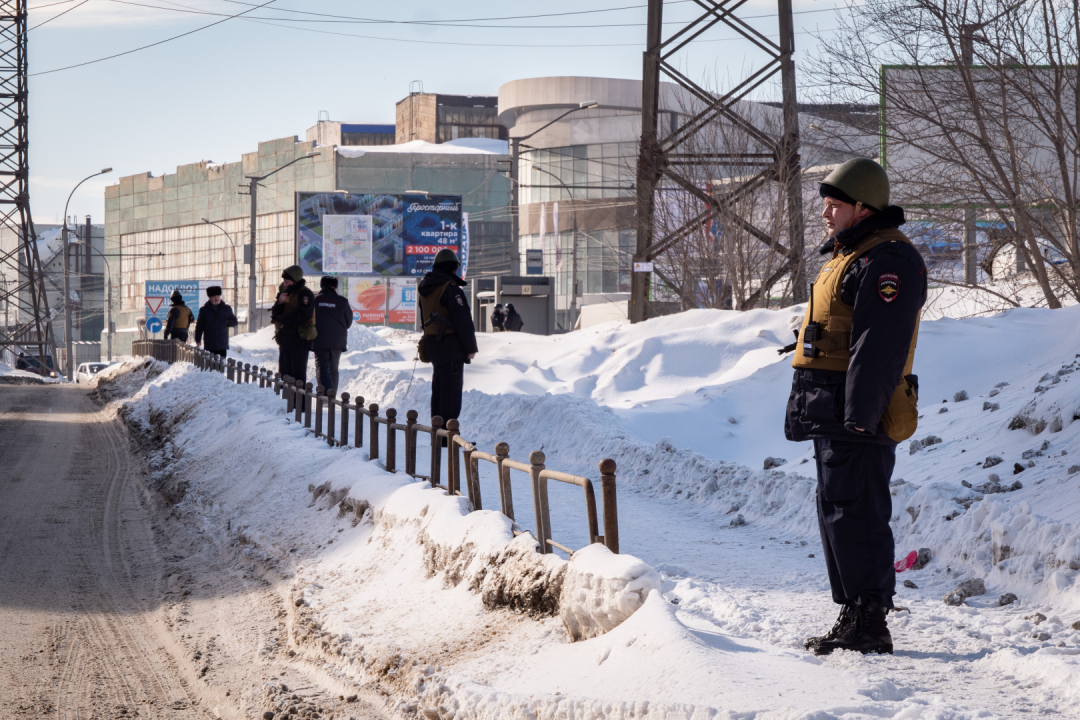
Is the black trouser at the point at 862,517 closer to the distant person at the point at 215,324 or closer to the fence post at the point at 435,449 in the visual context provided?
the fence post at the point at 435,449

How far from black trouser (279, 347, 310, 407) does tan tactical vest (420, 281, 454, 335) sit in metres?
4.61

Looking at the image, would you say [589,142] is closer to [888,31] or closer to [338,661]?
[888,31]

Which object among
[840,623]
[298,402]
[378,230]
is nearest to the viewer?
[840,623]

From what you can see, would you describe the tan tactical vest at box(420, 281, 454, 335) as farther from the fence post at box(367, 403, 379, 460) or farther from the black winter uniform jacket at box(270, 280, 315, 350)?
the black winter uniform jacket at box(270, 280, 315, 350)

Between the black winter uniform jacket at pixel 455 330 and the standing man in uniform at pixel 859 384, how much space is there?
5126mm

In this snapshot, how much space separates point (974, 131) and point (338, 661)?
1223 centimetres

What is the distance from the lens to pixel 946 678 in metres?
4.05

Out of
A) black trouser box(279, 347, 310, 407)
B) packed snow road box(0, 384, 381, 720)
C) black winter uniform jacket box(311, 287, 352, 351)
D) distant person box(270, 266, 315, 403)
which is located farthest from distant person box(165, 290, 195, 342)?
packed snow road box(0, 384, 381, 720)

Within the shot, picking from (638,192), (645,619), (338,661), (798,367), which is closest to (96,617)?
(338,661)

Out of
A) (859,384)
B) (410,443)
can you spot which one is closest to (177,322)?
(410,443)

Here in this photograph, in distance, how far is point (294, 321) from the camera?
43.1 feet

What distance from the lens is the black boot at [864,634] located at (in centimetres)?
416

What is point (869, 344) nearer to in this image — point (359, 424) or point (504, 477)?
point (504, 477)

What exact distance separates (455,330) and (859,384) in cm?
558
